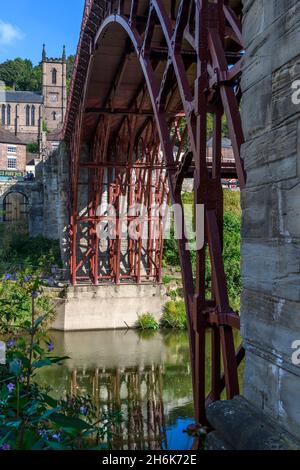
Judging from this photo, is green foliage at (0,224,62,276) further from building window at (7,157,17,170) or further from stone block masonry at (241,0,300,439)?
building window at (7,157,17,170)

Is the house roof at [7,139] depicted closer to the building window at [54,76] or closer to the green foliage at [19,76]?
the building window at [54,76]

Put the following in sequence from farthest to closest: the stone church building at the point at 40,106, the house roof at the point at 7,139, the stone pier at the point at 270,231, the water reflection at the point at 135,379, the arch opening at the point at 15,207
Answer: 1. the stone church building at the point at 40,106
2. the house roof at the point at 7,139
3. the arch opening at the point at 15,207
4. the water reflection at the point at 135,379
5. the stone pier at the point at 270,231

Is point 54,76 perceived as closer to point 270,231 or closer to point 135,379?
point 135,379

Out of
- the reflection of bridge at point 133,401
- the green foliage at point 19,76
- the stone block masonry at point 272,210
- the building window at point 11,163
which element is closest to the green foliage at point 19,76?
the green foliage at point 19,76

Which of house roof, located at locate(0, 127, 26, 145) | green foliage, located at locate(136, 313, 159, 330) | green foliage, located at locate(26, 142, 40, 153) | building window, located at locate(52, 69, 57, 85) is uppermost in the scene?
building window, located at locate(52, 69, 57, 85)

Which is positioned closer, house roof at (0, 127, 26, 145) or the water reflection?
the water reflection

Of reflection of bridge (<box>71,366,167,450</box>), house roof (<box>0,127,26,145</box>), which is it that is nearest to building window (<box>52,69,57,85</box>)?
house roof (<box>0,127,26,145</box>)

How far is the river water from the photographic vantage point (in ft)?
35.2

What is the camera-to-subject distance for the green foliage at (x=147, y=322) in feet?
68.2

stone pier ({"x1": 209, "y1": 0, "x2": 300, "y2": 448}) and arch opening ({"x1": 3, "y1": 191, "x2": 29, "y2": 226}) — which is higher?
arch opening ({"x1": 3, "y1": 191, "x2": 29, "y2": 226})


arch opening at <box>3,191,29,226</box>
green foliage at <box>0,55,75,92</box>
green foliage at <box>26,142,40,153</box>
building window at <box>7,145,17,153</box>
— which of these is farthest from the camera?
green foliage at <box>0,55,75,92</box>

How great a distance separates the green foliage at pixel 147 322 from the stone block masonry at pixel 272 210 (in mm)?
18309
